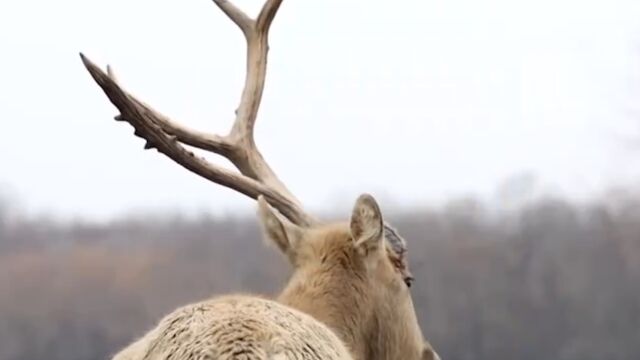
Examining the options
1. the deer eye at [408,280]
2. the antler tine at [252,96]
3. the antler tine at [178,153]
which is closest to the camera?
the deer eye at [408,280]

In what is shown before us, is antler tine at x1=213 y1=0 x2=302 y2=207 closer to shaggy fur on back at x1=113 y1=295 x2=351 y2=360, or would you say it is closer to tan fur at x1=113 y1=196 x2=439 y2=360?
tan fur at x1=113 y1=196 x2=439 y2=360

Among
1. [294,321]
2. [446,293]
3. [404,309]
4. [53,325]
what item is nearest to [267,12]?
[404,309]

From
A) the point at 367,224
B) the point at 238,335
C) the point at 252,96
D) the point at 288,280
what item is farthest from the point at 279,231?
the point at 238,335

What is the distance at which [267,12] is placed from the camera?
6172mm

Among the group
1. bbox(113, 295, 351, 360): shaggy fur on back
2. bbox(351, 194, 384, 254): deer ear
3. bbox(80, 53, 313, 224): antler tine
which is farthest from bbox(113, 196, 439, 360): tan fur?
bbox(113, 295, 351, 360): shaggy fur on back

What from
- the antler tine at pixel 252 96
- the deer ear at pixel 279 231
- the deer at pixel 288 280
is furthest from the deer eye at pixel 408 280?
the antler tine at pixel 252 96

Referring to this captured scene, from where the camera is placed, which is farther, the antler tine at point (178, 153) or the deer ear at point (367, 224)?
the antler tine at point (178, 153)

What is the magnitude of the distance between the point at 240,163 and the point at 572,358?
870cm

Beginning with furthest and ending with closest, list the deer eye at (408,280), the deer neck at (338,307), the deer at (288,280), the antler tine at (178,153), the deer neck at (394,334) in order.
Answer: the antler tine at (178,153) < the deer eye at (408,280) < the deer neck at (394,334) < the deer neck at (338,307) < the deer at (288,280)

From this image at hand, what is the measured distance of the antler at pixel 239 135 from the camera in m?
5.36

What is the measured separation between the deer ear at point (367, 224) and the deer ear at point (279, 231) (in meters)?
0.20

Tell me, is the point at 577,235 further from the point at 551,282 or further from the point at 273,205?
the point at 273,205

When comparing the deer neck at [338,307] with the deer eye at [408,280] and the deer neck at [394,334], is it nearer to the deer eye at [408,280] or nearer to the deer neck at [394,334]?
the deer neck at [394,334]

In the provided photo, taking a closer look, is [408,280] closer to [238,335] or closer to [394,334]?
[394,334]
